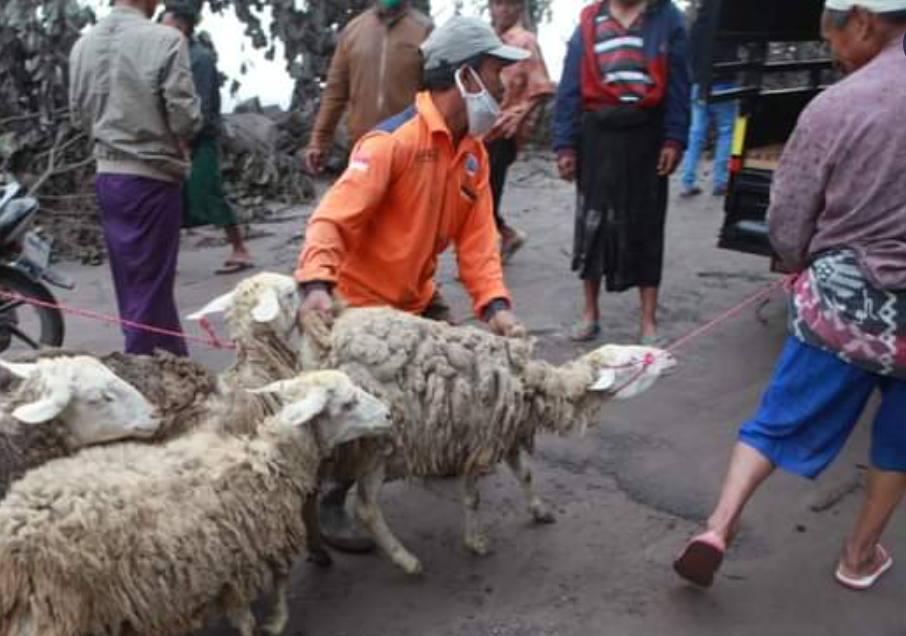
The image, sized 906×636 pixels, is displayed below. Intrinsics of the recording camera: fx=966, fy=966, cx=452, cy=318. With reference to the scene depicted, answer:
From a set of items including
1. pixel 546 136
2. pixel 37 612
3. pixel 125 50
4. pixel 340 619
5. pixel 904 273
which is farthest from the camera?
pixel 546 136

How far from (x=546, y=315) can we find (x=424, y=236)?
286 cm

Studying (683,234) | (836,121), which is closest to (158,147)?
(836,121)

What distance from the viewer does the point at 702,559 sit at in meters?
3.04

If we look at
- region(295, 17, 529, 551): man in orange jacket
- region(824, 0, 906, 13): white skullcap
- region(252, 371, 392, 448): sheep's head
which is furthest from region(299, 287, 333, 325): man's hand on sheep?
region(824, 0, 906, 13): white skullcap

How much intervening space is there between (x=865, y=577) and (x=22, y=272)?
422cm

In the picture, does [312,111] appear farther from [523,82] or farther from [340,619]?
[340,619]

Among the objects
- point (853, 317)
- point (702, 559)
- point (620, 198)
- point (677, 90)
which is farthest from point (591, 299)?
point (853, 317)

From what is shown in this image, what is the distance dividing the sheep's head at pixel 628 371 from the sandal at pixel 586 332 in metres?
2.27

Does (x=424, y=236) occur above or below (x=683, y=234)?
above

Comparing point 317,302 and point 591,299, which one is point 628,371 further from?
point 591,299

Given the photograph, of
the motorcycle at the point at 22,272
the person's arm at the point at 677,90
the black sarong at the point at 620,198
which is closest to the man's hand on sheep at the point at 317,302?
the motorcycle at the point at 22,272

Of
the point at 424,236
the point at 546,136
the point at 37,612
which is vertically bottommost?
the point at 546,136

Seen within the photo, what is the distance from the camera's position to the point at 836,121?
2719mm

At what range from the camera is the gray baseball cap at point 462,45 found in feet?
10.7
